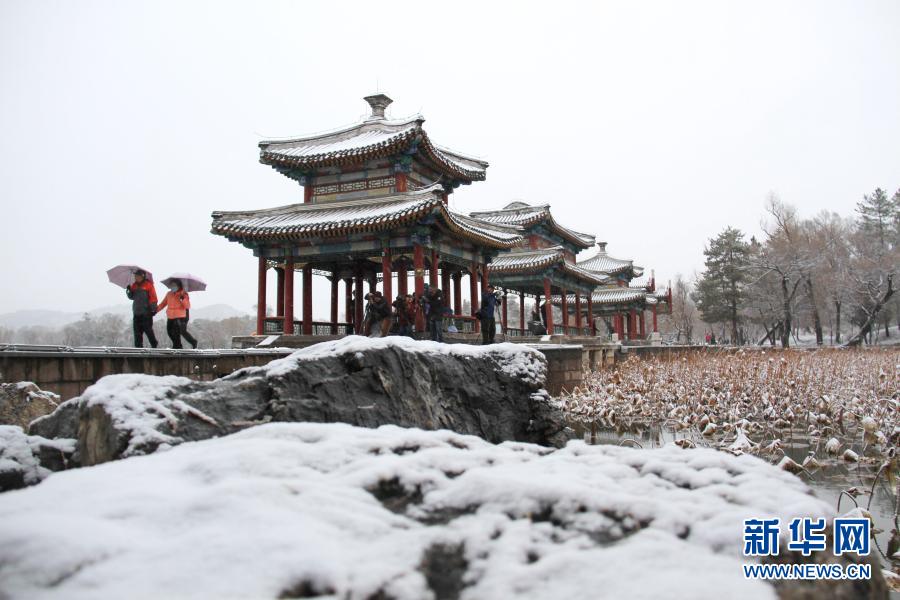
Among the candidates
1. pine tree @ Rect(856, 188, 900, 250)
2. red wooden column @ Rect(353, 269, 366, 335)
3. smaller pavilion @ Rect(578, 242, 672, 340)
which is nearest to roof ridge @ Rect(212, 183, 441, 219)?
red wooden column @ Rect(353, 269, 366, 335)

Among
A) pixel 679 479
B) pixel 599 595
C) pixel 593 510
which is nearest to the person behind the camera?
pixel 599 595

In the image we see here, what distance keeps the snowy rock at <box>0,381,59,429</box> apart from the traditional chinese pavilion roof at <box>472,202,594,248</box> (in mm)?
20583

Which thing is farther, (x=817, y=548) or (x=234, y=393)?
(x=234, y=393)

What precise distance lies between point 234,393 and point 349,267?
15.9m

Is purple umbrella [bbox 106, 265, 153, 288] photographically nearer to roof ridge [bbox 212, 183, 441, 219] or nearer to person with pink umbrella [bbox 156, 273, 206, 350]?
person with pink umbrella [bbox 156, 273, 206, 350]

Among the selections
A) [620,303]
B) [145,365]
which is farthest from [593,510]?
[620,303]

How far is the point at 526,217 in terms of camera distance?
27516mm

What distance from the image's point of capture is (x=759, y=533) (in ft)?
7.48

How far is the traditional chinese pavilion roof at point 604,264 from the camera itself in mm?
39906

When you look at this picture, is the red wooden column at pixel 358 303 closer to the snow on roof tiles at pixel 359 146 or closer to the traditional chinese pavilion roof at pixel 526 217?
the snow on roof tiles at pixel 359 146

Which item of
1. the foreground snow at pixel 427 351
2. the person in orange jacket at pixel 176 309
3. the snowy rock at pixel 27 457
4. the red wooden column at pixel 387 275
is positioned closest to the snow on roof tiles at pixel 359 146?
the red wooden column at pixel 387 275

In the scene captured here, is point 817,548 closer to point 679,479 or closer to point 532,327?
point 679,479

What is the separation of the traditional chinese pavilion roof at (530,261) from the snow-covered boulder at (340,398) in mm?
16504

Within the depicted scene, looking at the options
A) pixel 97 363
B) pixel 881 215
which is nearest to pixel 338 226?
pixel 97 363
